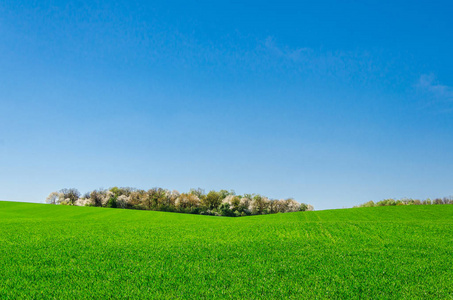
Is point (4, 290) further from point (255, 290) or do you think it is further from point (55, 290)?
point (255, 290)

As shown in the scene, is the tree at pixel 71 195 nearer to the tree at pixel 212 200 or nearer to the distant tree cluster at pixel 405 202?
the tree at pixel 212 200

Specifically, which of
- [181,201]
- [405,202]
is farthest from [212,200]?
[405,202]

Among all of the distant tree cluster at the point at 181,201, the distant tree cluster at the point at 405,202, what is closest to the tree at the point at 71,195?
the distant tree cluster at the point at 181,201

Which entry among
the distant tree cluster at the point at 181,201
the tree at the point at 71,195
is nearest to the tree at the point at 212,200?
the distant tree cluster at the point at 181,201

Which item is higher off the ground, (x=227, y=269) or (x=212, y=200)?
(x=212, y=200)

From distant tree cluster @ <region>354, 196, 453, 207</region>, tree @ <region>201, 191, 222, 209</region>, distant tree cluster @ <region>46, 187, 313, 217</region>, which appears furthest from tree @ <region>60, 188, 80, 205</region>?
distant tree cluster @ <region>354, 196, 453, 207</region>

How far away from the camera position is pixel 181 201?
352ft

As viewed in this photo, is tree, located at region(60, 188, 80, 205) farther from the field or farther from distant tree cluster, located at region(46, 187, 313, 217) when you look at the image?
the field

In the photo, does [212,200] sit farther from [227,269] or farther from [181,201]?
[227,269]

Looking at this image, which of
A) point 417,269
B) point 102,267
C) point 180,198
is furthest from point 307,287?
point 180,198

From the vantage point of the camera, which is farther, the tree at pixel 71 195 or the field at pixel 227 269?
the tree at pixel 71 195

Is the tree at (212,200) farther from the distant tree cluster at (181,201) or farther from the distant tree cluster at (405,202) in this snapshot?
the distant tree cluster at (405,202)

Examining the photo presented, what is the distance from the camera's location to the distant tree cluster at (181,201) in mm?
105125

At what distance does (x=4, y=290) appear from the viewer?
362 inches
